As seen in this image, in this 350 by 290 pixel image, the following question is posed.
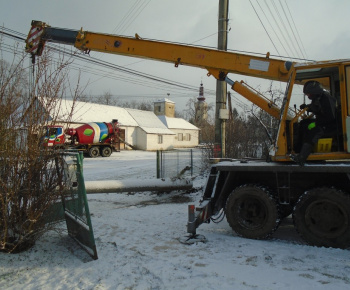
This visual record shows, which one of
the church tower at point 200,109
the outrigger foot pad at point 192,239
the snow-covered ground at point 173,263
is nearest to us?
the snow-covered ground at point 173,263

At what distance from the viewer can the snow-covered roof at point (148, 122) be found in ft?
124

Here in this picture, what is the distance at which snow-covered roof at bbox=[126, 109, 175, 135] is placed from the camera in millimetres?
37781

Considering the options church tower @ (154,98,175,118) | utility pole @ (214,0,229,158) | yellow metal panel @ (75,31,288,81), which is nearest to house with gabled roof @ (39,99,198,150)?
church tower @ (154,98,175,118)

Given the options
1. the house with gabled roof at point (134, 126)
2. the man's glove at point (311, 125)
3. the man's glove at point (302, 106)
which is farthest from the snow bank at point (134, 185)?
the house with gabled roof at point (134, 126)

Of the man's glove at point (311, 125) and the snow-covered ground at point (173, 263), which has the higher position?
the man's glove at point (311, 125)

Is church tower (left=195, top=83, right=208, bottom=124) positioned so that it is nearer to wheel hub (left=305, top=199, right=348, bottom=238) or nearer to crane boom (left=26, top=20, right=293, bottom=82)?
crane boom (left=26, top=20, right=293, bottom=82)

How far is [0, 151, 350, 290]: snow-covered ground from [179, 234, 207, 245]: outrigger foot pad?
11cm

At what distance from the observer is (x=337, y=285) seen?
343cm

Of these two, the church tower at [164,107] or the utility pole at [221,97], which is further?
the church tower at [164,107]

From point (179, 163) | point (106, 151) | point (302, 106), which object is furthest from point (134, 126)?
Result: point (302, 106)

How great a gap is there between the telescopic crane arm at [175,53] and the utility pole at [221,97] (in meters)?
2.24

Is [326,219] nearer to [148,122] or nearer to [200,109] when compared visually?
[148,122]

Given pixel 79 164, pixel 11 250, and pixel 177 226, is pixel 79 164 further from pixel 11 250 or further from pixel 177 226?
pixel 177 226

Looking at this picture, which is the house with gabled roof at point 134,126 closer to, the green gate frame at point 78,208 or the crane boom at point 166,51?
the crane boom at point 166,51
